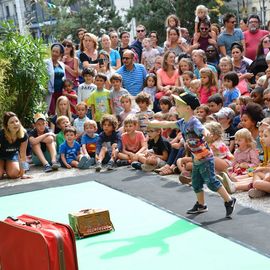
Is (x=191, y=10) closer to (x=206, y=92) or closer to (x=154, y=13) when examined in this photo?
(x=154, y=13)

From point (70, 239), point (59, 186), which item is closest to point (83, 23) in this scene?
point (59, 186)

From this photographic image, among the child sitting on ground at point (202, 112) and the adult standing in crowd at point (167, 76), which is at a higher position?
the adult standing in crowd at point (167, 76)

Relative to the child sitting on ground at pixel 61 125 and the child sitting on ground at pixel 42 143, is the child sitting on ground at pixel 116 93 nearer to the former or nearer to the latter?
the child sitting on ground at pixel 61 125

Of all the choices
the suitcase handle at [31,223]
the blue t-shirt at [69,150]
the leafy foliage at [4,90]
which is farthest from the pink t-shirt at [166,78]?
the suitcase handle at [31,223]

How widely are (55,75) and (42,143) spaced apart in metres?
1.66

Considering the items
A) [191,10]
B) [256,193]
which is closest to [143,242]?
[256,193]

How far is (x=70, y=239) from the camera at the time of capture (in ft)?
10.7

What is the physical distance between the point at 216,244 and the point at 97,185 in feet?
8.48

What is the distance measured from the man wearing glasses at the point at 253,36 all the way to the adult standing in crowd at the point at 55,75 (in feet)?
10.4

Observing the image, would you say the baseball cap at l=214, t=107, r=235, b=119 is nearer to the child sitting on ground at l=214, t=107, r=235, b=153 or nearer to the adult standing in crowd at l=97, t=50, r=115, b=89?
the child sitting on ground at l=214, t=107, r=235, b=153

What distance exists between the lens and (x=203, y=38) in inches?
364

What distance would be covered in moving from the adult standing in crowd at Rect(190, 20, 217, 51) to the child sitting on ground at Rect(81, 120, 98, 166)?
248 cm

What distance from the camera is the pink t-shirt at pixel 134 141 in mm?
7500

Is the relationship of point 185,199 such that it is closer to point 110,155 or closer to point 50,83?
point 110,155
